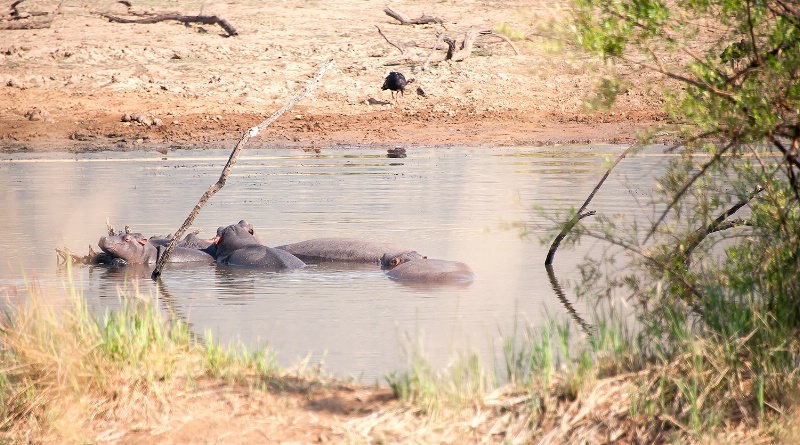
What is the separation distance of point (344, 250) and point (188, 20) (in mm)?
14137

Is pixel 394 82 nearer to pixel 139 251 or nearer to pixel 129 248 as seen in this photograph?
pixel 139 251

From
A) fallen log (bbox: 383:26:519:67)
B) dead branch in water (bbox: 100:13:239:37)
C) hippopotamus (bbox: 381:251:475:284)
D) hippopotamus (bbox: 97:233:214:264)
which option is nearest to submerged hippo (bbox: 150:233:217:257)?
hippopotamus (bbox: 97:233:214:264)

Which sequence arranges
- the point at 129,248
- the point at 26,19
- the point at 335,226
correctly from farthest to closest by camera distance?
the point at 26,19
the point at 335,226
the point at 129,248

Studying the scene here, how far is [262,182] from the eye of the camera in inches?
539

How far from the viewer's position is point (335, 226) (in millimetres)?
10445

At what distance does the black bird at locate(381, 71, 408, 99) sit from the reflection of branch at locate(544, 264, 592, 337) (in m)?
11.1

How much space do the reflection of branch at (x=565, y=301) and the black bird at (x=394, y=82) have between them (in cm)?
1113

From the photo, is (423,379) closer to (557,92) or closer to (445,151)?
(445,151)

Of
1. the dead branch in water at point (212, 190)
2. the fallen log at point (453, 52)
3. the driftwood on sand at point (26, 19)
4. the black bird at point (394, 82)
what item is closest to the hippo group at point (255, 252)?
the dead branch in water at point (212, 190)

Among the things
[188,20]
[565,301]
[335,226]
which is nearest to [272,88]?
[188,20]

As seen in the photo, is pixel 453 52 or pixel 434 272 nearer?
pixel 434 272

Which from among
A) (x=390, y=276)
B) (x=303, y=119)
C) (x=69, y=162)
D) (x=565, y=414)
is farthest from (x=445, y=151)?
(x=565, y=414)

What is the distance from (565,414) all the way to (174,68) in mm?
17200

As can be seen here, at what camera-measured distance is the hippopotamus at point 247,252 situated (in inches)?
338
